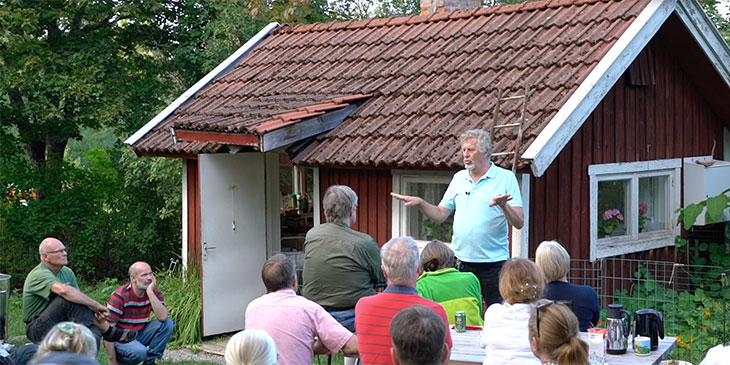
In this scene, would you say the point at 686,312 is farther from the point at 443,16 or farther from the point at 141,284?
the point at 141,284

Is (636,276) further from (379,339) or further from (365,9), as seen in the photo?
(365,9)

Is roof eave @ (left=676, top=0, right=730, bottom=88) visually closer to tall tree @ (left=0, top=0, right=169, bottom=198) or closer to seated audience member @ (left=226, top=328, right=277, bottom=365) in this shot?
seated audience member @ (left=226, top=328, right=277, bottom=365)

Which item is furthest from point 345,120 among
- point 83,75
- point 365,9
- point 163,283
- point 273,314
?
point 365,9

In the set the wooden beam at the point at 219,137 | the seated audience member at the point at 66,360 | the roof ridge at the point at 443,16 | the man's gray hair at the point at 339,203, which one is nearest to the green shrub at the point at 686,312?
the man's gray hair at the point at 339,203

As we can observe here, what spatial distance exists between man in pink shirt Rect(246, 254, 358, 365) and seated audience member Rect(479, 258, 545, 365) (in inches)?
38.5

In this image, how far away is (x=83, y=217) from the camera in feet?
56.6

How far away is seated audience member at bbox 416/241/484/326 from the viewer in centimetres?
603

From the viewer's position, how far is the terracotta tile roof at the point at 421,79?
29.5 feet

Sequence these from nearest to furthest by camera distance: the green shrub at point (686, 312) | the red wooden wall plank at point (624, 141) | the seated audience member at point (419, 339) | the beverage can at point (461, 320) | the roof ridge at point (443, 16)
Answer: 1. the seated audience member at point (419, 339)
2. the beverage can at point (461, 320)
3. the green shrub at point (686, 312)
4. the red wooden wall plank at point (624, 141)
5. the roof ridge at point (443, 16)

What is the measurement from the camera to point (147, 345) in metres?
8.05

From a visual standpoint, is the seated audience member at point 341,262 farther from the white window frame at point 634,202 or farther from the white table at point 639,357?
the white window frame at point 634,202

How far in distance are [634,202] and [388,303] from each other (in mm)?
5446

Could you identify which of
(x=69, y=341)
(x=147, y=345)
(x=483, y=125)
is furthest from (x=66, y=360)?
(x=483, y=125)

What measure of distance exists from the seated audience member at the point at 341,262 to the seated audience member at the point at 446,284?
29.3 inches
